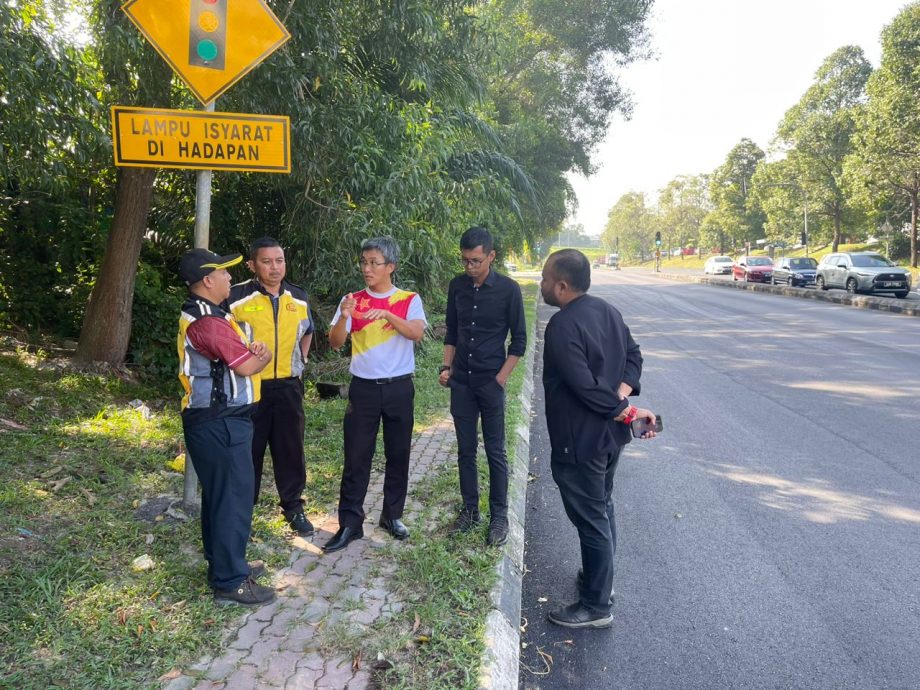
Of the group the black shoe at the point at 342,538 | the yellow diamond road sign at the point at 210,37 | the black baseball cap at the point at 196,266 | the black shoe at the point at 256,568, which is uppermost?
the yellow diamond road sign at the point at 210,37

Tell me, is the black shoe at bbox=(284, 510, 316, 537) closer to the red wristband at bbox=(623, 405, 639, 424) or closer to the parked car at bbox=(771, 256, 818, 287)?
the red wristband at bbox=(623, 405, 639, 424)

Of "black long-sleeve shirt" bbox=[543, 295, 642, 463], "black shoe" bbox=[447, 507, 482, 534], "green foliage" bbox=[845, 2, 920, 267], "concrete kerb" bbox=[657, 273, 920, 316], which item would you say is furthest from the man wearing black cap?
"green foliage" bbox=[845, 2, 920, 267]

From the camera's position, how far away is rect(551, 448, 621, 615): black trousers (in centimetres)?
326

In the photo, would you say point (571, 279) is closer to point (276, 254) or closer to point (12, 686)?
point (276, 254)

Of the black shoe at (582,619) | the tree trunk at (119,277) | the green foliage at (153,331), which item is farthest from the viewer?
the green foliage at (153,331)

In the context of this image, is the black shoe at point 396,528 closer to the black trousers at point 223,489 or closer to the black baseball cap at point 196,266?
the black trousers at point 223,489

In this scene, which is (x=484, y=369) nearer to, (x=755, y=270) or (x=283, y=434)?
(x=283, y=434)

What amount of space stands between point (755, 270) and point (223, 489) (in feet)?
129

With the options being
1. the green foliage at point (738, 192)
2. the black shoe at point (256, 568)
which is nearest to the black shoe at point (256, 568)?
the black shoe at point (256, 568)

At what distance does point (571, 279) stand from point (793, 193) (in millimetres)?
49078

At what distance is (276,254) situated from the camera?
3.89m

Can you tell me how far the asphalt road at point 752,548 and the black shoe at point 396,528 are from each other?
2.60 ft

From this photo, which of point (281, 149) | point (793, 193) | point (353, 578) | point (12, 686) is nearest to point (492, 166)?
point (281, 149)

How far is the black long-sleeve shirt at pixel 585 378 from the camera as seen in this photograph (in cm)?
313
